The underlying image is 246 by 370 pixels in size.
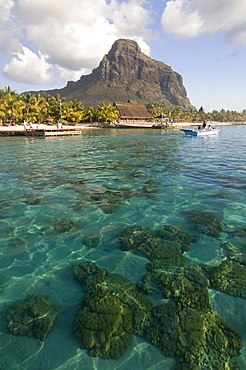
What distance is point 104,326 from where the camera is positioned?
3.69 meters

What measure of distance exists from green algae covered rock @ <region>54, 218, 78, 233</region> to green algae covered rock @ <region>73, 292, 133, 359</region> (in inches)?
120

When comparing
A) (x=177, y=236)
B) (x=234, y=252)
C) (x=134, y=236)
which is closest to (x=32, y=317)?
(x=134, y=236)

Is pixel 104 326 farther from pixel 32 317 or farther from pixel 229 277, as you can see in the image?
pixel 229 277

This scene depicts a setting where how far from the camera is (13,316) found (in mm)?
3910

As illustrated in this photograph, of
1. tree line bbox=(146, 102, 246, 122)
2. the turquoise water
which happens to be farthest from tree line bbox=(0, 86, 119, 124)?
the turquoise water

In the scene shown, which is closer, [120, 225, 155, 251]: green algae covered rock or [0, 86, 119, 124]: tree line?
[120, 225, 155, 251]: green algae covered rock

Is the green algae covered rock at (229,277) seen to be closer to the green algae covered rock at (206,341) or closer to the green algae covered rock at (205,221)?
the green algae covered rock at (206,341)

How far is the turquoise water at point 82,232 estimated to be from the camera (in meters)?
3.44

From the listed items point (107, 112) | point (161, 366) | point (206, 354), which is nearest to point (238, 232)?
point (206, 354)

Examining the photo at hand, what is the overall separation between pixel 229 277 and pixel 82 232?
4.28 meters

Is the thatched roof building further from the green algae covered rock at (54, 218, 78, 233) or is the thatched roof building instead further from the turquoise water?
the green algae covered rock at (54, 218, 78, 233)

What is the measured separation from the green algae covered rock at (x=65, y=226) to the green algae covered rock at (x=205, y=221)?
4061 millimetres

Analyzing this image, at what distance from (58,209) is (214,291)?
20.3ft

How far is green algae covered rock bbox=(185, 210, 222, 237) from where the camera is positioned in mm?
6908
